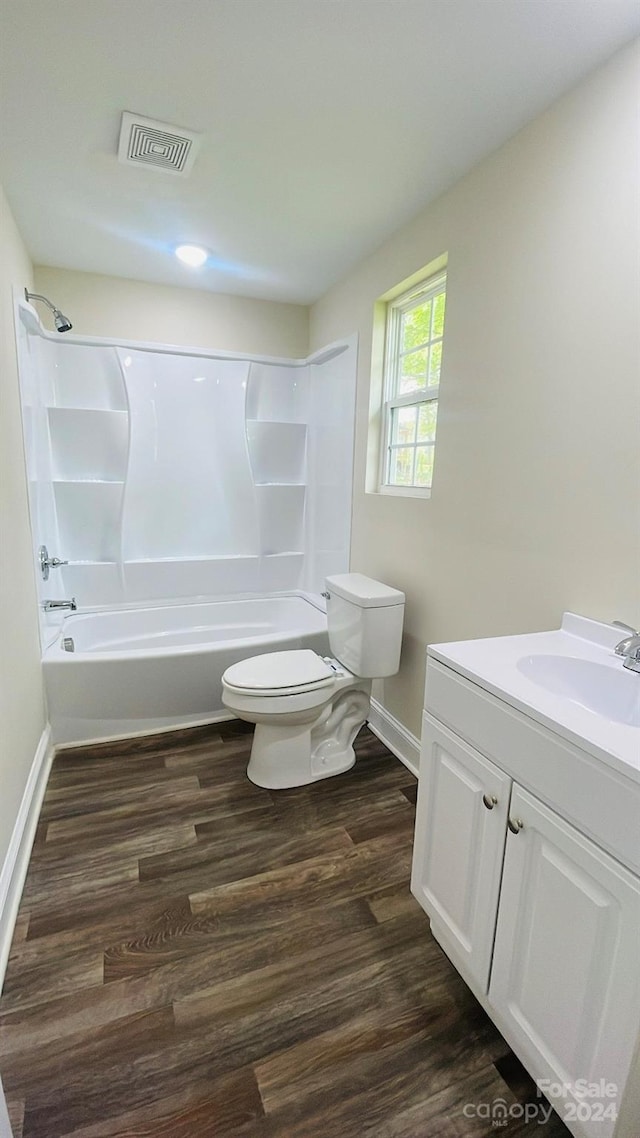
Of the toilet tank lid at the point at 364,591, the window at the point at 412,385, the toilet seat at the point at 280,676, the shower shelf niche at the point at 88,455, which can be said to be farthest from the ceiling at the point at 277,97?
the toilet seat at the point at 280,676

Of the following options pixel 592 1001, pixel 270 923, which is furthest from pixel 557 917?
pixel 270 923

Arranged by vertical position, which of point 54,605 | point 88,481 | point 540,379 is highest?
point 540,379

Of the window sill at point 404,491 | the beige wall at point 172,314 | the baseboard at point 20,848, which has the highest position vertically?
the beige wall at point 172,314

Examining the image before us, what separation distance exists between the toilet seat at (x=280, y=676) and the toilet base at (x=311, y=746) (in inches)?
6.8

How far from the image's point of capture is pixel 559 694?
122 centimetres

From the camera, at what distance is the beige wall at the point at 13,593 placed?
5.20ft

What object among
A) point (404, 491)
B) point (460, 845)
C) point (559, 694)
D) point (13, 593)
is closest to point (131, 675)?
point (13, 593)

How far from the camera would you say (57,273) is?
2664 mm

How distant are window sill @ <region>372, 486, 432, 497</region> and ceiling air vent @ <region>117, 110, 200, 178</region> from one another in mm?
1441

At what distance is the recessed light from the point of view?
2.35 m

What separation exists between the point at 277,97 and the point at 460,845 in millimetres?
2071

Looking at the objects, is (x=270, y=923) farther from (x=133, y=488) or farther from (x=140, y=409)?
(x=140, y=409)

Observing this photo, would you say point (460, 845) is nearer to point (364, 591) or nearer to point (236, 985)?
point (236, 985)

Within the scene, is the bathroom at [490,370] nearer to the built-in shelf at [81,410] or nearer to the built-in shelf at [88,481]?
the built-in shelf at [81,410]
